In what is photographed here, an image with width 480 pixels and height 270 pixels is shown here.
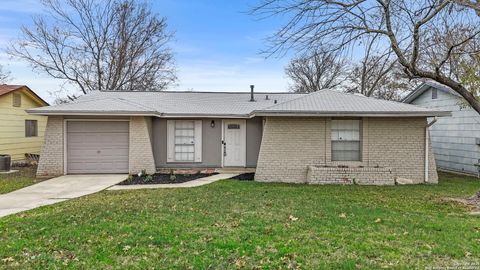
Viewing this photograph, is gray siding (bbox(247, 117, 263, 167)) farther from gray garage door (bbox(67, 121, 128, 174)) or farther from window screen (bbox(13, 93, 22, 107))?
window screen (bbox(13, 93, 22, 107))

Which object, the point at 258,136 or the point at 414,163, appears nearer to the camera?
the point at 414,163

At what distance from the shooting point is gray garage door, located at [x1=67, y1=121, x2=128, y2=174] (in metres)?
13.9

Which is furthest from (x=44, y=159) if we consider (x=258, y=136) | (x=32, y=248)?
Result: (x=32, y=248)

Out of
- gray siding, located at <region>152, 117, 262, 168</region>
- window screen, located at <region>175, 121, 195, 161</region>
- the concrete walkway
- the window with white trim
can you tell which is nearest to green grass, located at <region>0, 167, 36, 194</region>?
the concrete walkway

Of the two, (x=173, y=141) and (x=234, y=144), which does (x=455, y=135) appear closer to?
(x=234, y=144)

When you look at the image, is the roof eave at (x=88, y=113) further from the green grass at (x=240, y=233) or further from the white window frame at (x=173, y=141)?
the green grass at (x=240, y=233)

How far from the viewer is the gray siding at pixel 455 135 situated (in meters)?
15.0

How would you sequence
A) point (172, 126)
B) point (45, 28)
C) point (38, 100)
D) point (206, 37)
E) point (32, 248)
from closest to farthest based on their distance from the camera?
point (32, 248) < point (172, 126) < point (38, 100) < point (206, 37) < point (45, 28)

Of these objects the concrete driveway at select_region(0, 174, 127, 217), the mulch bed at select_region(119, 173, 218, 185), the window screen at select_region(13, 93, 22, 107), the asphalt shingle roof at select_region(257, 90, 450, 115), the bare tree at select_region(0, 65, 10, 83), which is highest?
the bare tree at select_region(0, 65, 10, 83)

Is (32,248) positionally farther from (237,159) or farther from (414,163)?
(414,163)

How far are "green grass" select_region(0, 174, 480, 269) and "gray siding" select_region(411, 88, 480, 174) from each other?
7.72m

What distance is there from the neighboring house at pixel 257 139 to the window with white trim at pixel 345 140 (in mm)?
36

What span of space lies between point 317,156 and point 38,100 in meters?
16.0

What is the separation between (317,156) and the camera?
41.9 ft
